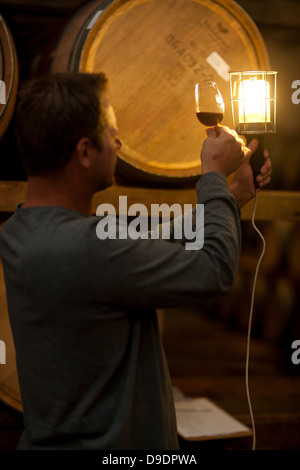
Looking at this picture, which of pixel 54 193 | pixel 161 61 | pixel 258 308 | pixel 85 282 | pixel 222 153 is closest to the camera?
pixel 85 282

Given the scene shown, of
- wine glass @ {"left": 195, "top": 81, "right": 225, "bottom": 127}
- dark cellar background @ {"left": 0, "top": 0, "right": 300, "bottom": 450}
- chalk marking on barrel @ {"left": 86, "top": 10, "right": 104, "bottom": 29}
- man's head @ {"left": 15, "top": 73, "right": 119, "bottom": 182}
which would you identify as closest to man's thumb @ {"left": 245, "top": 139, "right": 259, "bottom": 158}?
wine glass @ {"left": 195, "top": 81, "right": 225, "bottom": 127}

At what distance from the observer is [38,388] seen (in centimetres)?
143

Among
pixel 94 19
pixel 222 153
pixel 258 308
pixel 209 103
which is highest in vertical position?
pixel 94 19

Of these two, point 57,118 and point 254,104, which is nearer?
point 57,118

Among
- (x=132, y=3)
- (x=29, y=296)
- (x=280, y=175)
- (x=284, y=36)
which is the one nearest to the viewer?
(x=29, y=296)

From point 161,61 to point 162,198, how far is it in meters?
0.48

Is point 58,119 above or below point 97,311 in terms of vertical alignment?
above

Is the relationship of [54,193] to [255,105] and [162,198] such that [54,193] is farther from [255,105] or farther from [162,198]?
[162,198]

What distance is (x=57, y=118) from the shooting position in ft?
4.47

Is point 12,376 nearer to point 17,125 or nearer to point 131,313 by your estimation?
point 131,313

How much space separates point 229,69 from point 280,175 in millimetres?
2500

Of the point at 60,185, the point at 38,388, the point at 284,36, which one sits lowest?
the point at 38,388

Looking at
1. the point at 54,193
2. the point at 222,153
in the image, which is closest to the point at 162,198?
the point at 222,153

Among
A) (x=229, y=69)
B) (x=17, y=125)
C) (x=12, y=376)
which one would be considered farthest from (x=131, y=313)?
(x=229, y=69)
